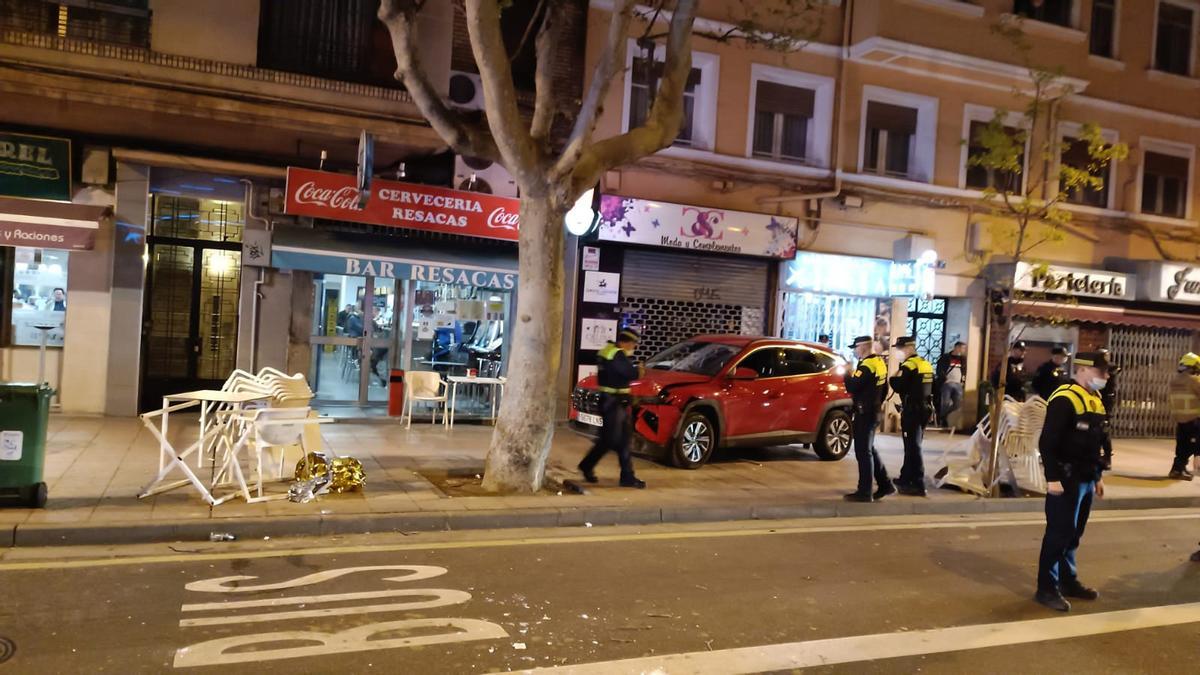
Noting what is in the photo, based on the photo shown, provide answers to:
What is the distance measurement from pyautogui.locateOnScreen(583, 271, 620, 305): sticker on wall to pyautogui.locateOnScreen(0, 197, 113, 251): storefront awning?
23.8 feet

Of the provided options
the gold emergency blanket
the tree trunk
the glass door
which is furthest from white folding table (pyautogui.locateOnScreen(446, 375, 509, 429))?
the gold emergency blanket

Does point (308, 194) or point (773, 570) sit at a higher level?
point (308, 194)

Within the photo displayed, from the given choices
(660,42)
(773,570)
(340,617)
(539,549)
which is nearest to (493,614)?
(340,617)

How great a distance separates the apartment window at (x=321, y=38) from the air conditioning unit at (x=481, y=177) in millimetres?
1786

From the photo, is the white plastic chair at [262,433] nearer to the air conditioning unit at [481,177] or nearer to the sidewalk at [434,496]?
the sidewalk at [434,496]

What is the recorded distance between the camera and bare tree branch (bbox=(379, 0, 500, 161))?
27.3 ft

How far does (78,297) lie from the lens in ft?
39.7

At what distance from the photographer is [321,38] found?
1258 centimetres

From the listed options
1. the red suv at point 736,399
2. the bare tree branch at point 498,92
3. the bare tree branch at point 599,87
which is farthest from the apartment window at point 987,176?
the bare tree branch at point 498,92

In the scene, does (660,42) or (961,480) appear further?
(660,42)

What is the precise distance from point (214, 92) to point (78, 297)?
150 inches

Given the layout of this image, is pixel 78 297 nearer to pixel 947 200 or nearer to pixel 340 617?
pixel 340 617

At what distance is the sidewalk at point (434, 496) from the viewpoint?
7.00 meters

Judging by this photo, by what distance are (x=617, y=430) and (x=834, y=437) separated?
14.8 feet
